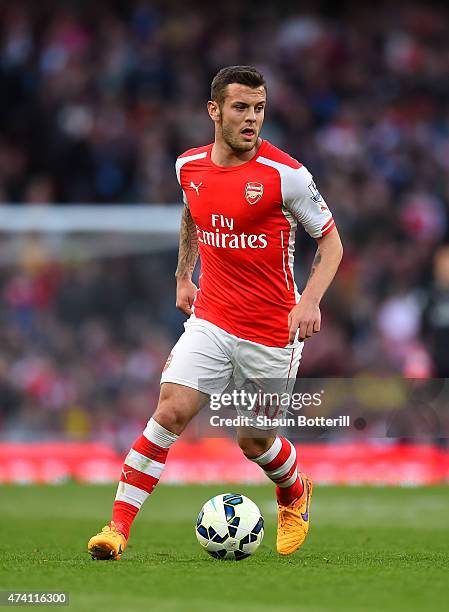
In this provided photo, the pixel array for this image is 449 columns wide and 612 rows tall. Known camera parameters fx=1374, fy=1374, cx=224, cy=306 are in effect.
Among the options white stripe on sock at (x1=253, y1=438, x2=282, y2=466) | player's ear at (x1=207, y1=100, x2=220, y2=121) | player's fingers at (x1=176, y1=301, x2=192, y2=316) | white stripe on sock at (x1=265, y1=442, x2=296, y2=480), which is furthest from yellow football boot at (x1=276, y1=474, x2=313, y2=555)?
player's ear at (x1=207, y1=100, x2=220, y2=121)

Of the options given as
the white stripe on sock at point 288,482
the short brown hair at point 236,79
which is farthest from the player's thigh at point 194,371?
the short brown hair at point 236,79

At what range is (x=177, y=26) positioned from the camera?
2014 centimetres

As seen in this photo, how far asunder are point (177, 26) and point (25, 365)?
6857 millimetres

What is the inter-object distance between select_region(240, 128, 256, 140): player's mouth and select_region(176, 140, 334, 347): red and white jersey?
0.15 m

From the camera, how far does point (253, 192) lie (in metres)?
6.91

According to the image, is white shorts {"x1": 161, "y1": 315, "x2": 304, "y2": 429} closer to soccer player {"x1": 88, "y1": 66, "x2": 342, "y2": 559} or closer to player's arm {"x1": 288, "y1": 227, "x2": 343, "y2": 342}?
soccer player {"x1": 88, "y1": 66, "x2": 342, "y2": 559}

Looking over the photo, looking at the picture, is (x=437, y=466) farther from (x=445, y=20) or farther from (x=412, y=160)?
(x=445, y=20)

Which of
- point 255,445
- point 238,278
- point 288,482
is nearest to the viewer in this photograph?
point 238,278

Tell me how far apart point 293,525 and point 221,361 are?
3.59 ft

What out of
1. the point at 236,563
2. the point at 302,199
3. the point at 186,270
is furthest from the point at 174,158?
the point at 236,563

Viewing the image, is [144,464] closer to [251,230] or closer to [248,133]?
[251,230]

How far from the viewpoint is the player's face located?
22.5ft

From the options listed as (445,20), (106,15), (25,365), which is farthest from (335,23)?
(25,365)

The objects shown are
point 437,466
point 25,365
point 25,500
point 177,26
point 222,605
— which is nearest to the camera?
point 222,605
